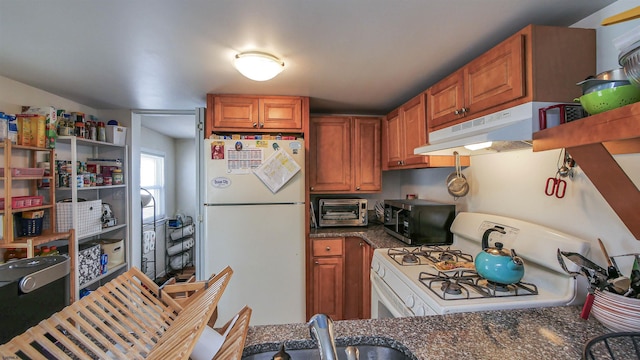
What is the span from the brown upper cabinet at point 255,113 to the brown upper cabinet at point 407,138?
2.89ft

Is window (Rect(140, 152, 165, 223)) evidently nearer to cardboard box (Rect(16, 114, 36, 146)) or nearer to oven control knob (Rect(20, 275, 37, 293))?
cardboard box (Rect(16, 114, 36, 146))

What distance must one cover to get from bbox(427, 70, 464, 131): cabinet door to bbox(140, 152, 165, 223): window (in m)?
3.96

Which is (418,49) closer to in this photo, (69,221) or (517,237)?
(517,237)

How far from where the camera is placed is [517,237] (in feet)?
5.03

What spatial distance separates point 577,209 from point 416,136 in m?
1.15

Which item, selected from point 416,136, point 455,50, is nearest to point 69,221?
point 416,136

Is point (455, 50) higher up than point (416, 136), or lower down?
higher up

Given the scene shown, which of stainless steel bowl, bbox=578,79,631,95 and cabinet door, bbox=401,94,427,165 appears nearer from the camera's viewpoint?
stainless steel bowl, bbox=578,79,631,95

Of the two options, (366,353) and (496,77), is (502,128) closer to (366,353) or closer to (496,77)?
(496,77)

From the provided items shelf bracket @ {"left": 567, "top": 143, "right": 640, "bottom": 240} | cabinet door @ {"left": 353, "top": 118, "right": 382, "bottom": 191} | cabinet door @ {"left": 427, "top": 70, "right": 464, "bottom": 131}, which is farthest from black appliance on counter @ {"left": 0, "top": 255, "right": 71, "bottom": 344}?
cabinet door @ {"left": 353, "top": 118, "right": 382, "bottom": 191}

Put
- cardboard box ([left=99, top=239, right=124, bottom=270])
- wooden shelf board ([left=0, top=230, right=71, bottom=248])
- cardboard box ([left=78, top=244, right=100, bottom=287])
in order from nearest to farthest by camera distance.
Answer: wooden shelf board ([left=0, top=230, right=71, bottom=248])
cardboard box ([left=78, top=244, right=100, bottom=287])
cardboard box ([left=99, top=239, right=124, bottom=270])

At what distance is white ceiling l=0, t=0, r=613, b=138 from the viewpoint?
1.22 metres


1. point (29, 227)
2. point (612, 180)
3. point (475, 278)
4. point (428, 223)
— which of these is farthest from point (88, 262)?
point (612, 180)

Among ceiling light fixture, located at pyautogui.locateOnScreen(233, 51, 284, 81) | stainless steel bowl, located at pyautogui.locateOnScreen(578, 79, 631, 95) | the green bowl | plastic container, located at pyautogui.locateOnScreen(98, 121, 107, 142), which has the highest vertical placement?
ceiling light fixture, located at pyautogui.locateOnScreen(233, 51, 284, 81)
